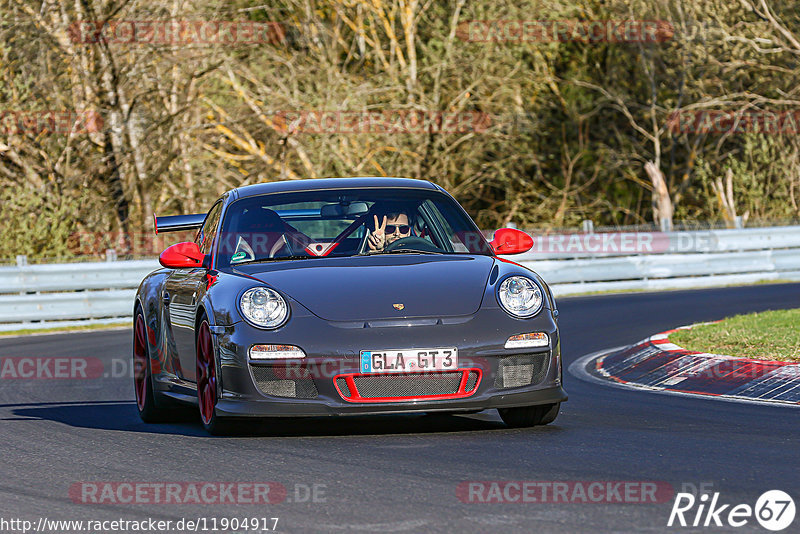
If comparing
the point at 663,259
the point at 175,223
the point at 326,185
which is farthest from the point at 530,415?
the point at 663,259

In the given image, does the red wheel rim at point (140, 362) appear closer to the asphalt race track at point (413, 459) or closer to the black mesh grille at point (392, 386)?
the asphalt race track at point (413, 459)

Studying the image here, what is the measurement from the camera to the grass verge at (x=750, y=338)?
1097 centimetres

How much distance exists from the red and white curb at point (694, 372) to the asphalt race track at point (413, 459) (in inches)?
16.5

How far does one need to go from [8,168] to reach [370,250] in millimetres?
17557

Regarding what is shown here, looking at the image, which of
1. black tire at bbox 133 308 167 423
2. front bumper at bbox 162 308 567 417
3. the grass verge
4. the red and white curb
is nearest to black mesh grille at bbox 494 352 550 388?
front bumper at bbox 162 308 567 417

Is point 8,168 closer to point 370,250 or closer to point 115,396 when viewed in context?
point 115,396

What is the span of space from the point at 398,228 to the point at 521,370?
1507 millimetres

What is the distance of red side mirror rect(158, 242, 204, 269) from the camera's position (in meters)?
8.70

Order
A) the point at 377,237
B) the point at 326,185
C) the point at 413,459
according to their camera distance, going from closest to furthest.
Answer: the point at 413,459 → the point at 377,237 → the point at 326,185

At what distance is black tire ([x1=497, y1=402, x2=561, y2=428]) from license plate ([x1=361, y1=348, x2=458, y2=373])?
2.49 feet

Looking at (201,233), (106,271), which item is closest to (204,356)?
(201,233)

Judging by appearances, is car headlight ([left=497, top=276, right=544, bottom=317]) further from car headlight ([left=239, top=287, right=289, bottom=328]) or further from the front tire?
the front tire

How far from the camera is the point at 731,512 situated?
17.7 feet

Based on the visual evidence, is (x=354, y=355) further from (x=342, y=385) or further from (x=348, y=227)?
(x=348, y=227)
